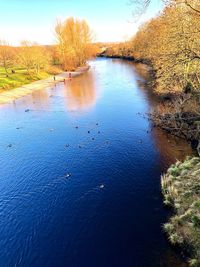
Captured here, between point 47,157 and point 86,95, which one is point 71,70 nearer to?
A: point 86,95

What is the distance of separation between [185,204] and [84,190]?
8554 millimetres

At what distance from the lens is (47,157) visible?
28.9 m

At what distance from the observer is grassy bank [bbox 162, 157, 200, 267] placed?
15445 millimetres

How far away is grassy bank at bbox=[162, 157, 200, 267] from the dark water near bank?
77 cm

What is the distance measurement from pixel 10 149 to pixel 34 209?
→ 44.2 feet

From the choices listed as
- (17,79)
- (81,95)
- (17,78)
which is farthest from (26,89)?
(81,95)

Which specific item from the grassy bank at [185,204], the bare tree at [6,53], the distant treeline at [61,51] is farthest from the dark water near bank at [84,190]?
the bare tree at [6,53]

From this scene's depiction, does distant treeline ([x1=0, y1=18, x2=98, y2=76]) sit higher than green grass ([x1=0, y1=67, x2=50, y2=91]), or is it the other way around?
distant treeline ([x1=0, y1=18, x2=98, y2=76])

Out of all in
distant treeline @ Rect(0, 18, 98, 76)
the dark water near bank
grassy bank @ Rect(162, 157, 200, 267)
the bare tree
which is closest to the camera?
grassy bank @ Rect(162, 157, 200, 267)

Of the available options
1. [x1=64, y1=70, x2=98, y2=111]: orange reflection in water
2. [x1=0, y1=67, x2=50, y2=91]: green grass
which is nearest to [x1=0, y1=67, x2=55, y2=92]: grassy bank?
[x1=0, y1=67, x2=50, y2=91]: green grass

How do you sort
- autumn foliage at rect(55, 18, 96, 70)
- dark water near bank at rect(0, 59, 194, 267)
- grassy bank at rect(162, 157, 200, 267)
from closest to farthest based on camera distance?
grassy bank at rect(162, 157, 200, 267) → dark water near bank at rect(0, 59, 194, 267) → autumn foliage at rect(55, 18, 96, 70)

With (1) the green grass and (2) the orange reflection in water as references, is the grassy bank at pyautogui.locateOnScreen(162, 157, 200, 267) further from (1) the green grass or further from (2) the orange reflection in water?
(1) the green grass

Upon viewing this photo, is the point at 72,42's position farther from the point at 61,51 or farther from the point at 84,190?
the point at 84,190

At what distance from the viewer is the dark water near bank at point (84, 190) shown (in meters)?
16.1
